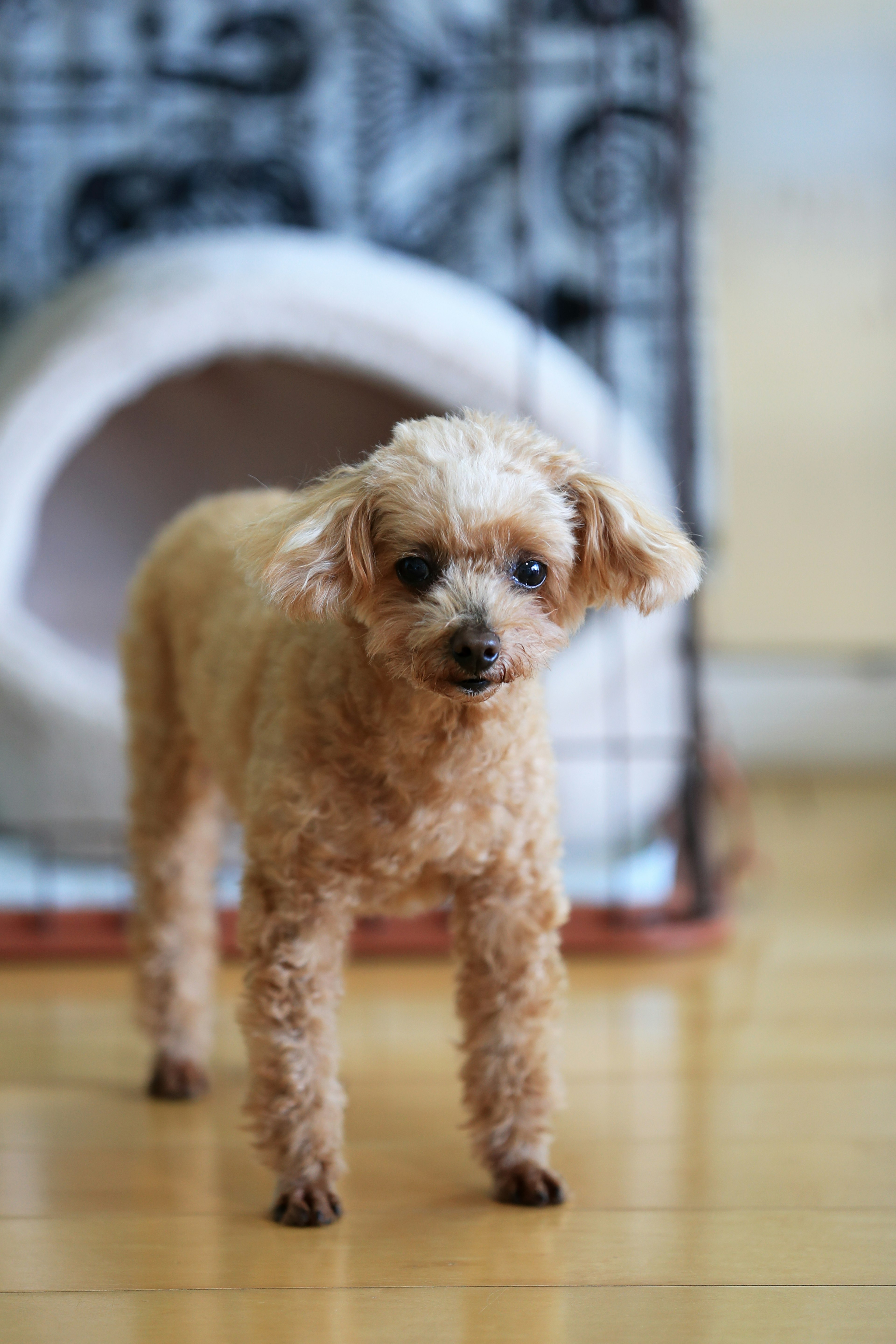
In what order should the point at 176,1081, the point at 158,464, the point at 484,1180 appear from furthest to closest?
the point at 158,464 → the point at 176,1081 → the point at 484,1180

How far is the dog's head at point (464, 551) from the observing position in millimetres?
839

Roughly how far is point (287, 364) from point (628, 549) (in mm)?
1090

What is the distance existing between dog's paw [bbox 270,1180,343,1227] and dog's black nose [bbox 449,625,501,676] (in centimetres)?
42

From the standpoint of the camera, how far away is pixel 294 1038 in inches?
37.6

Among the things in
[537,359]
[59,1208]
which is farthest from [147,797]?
[537,359]

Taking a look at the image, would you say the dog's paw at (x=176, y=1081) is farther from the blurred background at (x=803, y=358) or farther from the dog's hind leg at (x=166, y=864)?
the blurred background at (x=803, y=358)

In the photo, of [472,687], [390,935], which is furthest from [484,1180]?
[390,935]

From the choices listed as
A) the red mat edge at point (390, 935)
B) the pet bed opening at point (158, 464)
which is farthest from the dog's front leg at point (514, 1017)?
the pet bed opening at point (158, 464)

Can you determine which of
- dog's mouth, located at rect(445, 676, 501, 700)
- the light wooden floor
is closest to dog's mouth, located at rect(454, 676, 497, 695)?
dog's mouth, located at rect(445, 676, 501, 700)

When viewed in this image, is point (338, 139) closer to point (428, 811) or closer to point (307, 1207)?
point (428, 811)

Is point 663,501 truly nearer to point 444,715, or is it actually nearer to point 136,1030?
point 444,715

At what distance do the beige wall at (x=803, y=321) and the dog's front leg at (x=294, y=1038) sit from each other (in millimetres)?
1663

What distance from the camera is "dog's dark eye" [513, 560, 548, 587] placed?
0.88m

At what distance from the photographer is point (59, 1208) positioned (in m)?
0.99
